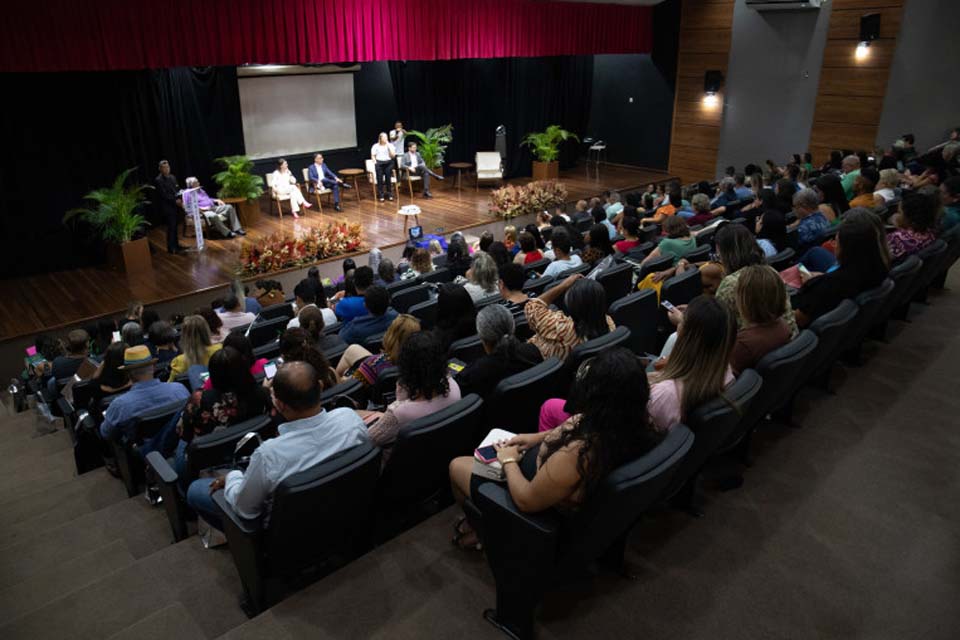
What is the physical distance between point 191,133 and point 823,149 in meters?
11.0

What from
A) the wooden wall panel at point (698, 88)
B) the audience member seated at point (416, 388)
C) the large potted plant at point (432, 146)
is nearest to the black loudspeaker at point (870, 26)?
the wooden wall panel at point (698, 88)

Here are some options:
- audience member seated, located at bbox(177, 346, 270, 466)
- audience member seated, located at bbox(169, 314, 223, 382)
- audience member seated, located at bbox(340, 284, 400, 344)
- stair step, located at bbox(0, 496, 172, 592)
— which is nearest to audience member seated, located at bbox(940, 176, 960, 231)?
audience member seated, located at bbox(340, 284, 400, 344)

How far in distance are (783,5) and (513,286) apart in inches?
409

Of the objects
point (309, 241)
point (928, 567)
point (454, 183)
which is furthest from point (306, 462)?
point (454, 183)

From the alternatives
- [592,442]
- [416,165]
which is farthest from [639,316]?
A: [416,165]

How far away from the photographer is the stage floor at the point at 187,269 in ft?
24.4

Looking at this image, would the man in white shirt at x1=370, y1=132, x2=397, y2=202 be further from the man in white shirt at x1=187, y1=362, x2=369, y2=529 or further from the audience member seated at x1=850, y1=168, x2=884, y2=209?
the man in white shirt at x1=187, y1=362, x2=369, y2=529

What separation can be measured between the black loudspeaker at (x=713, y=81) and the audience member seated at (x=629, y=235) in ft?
27.6

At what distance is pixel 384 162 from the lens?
38.5 feet

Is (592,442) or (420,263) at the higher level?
(592,442)

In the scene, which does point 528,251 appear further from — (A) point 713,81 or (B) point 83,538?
(A) point 713,81

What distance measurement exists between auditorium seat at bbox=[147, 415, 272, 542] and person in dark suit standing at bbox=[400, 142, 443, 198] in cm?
948

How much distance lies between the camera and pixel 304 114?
12.4 meters

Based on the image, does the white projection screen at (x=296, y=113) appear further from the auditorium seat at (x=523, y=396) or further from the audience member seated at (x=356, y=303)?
the auditorium seat at (x=523, y=396)
